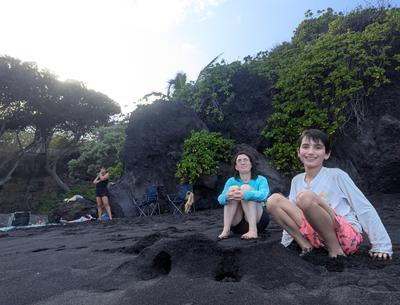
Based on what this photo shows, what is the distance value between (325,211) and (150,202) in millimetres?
7788

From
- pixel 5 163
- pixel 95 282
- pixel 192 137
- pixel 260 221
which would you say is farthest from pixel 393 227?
pixel 5 163

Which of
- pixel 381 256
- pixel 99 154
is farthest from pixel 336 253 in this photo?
pixel 99 154

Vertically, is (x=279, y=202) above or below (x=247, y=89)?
below

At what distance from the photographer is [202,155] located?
9281 mm

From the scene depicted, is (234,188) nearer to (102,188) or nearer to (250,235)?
(250,235)

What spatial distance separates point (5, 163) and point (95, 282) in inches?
780

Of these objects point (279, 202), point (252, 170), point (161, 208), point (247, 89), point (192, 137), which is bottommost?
point (161, 208)

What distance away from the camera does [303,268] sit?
2422 millimetres

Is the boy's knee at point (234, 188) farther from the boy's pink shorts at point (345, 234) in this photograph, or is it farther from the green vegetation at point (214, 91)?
the green vegetation at point (214, 91)

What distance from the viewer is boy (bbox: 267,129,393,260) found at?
2568mm

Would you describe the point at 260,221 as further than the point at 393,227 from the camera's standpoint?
No

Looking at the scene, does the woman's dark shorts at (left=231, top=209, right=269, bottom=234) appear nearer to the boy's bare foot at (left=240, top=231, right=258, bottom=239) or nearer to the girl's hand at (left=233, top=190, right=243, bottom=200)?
the boy's bare foot at (left=240, top=231, right=258, bottom=239)

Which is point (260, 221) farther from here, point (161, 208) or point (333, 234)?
point (161, 208)

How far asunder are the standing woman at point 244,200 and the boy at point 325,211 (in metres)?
0.62
